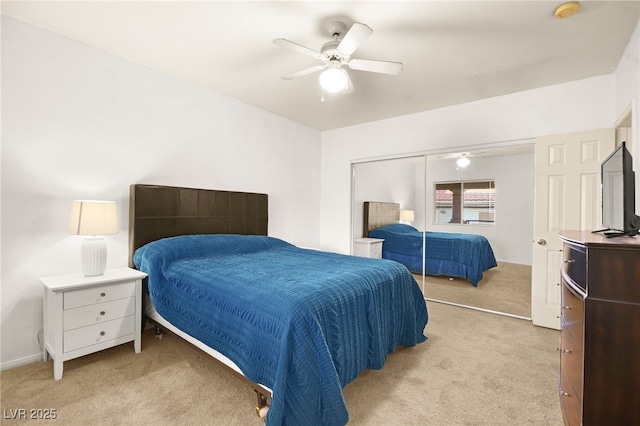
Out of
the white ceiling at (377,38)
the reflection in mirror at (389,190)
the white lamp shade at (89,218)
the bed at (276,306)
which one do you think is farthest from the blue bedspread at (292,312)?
the reflection in mirror at (389,190)

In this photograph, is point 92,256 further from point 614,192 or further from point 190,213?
point 614,192

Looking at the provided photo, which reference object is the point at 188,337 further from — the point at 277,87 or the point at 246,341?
the point at 277,87

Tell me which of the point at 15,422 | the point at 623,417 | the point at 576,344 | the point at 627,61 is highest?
the point at 627,61

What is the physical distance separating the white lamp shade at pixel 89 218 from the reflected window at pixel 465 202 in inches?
145

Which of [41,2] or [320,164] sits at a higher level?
[41,2]

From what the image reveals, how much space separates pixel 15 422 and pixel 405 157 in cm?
435

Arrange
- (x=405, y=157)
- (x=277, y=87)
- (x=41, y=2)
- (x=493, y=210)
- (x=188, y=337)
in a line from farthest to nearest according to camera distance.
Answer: (x=405, y=157)
(x=493, y=210)
(x=277, y=87)
(x=188, y=337)
(x=41, y=2)

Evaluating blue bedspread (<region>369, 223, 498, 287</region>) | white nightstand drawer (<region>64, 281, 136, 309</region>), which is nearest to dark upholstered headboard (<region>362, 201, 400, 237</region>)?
blue bedspread (<region>369, 223, 498, 287</region>)

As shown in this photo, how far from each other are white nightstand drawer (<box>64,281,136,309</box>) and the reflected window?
141 inches

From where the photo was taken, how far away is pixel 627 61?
7.95 ft

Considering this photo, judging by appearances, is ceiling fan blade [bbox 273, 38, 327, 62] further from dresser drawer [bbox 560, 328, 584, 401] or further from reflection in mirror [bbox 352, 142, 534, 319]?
reflection in mirror [bbox 352, 142, 534, 319]

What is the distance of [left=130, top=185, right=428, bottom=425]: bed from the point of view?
4.99 ft

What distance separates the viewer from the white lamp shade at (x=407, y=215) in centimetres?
428

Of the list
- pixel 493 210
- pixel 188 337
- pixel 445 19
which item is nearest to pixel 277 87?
pixel 445 19
